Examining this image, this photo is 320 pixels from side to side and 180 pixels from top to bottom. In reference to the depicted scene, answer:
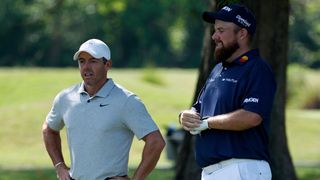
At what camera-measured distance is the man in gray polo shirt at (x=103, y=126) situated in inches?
235

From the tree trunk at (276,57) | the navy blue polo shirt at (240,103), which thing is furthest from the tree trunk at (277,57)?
A: the navy blue polo shirt at (240,103)

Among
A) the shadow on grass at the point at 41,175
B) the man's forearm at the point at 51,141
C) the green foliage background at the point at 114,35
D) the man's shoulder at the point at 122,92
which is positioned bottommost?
the green foliage background at the point at 114,35

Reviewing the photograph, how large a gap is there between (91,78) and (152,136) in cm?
54

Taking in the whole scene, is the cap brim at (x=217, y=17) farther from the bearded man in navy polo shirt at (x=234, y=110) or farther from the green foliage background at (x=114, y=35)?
the green foliage background at (x=114, y=35)

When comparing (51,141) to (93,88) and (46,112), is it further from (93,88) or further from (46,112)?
(46,112)

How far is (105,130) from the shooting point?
595 centimetres

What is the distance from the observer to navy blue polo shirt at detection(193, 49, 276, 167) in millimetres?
5727

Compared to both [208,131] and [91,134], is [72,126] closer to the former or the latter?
[91,134]

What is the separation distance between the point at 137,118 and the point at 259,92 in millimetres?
806

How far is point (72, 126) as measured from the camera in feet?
19.9

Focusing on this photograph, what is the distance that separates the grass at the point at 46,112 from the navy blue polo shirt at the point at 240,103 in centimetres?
1272

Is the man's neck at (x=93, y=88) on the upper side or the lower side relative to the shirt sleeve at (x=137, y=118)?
upper

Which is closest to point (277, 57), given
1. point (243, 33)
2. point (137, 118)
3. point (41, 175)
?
point (41, 175)

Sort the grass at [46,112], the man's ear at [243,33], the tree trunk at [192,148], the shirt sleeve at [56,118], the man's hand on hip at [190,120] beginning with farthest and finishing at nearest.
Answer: the grass at [46,112] < the tree trunk at [192,148] < the shirt sleeve at [56,118] < the man's ear at [243,33] < the man's hand on hip at [190,120]
